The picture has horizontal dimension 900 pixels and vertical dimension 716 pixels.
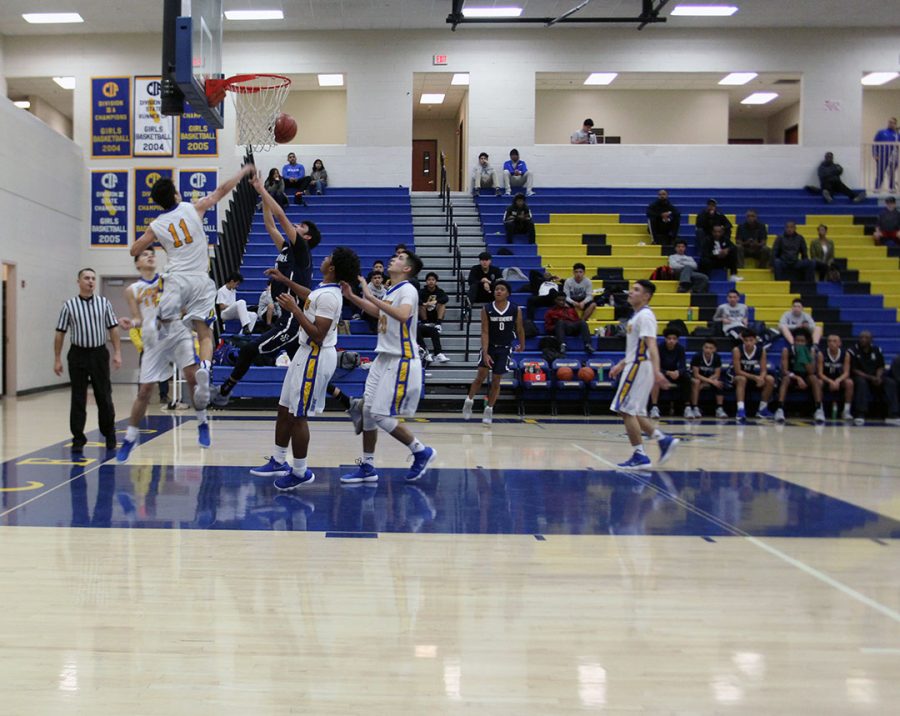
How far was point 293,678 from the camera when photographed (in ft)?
9.99

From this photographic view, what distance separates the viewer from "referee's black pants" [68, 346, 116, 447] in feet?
26.6

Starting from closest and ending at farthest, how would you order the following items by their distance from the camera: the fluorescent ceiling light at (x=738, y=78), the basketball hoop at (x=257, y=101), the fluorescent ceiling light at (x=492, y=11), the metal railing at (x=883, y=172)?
1. the basketball hoop at (x=257, y=101)
2. the fluorescent ceiling light at (x=492, y=11)
3. the metal railing at (x=883, y=172)
4. the fluorescent ceiling light at (x=738, y=78)

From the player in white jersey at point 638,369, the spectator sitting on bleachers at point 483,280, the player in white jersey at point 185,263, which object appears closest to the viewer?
the player in white jersey at point 185,263

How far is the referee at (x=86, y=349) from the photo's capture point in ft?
26.5

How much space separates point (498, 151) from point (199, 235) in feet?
43.7

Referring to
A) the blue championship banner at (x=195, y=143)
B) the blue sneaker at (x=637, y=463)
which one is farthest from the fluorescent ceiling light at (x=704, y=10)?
the blue sneaker at (x=637, y=463)

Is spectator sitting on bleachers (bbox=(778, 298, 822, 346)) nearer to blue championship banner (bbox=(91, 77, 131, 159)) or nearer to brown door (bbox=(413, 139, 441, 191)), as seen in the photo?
brown door (bbox=(413, 139, 441, 191))

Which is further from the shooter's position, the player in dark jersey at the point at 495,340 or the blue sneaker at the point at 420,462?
the player in dark jersey at the point at 495,340

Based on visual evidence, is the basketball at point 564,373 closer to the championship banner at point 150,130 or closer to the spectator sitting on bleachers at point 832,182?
the spectator sitting on bleachers at point 832,182

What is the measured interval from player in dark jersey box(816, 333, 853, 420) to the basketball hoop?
343 inches

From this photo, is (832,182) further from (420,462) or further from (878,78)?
(420,462)

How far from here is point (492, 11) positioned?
57.9ft

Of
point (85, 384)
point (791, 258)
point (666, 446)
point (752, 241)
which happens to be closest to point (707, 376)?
point (791, 258)

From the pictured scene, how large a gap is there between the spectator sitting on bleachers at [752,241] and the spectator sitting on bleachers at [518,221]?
394 cm
